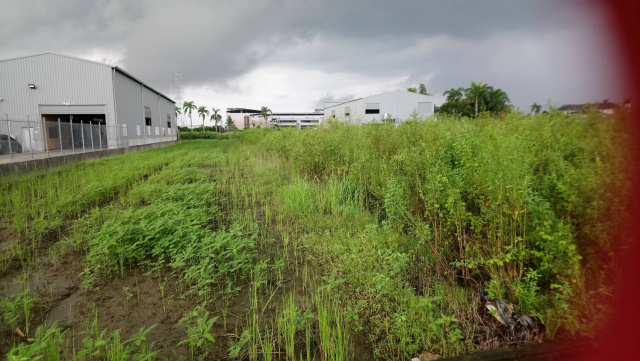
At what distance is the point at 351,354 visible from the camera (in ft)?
7.41

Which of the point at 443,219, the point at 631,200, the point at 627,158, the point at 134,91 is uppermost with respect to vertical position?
the point at 134,91

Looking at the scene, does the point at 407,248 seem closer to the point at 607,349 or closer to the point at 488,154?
the point at 488,154

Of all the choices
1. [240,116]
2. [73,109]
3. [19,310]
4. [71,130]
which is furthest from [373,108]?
[240,116]

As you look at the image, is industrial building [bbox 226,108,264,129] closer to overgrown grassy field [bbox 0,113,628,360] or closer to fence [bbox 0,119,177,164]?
fence [bbox 0,119,177,164]

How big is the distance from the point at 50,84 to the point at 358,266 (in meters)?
24.7

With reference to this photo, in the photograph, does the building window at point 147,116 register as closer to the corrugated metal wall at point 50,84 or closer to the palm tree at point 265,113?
the corrugated metal wall at point 50,84

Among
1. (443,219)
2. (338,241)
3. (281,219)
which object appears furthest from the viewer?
(281,219)

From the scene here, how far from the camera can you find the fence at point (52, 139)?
36.4ft

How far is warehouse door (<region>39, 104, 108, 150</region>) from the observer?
45.7ft

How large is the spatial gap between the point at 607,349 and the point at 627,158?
0.57m

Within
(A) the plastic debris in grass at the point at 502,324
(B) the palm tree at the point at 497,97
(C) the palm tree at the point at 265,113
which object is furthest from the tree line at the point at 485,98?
(C) the palm tree at the point at 265,113

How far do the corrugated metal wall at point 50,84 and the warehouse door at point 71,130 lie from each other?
403mm

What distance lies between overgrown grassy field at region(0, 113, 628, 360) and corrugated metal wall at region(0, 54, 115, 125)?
18329 mm

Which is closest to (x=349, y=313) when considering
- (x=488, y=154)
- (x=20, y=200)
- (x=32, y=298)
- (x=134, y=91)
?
(x=488, y=154)
